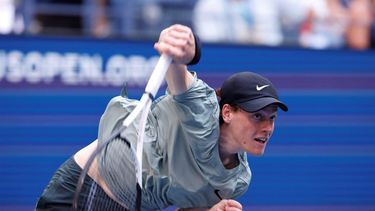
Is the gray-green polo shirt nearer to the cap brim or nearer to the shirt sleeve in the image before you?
the shirt sleeve

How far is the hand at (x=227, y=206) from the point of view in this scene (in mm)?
3511

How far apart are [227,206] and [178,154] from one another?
1.03ft

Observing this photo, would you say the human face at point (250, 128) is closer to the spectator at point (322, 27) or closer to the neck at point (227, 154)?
the neck at point (227, 154)

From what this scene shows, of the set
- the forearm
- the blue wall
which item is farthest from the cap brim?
the blue wall

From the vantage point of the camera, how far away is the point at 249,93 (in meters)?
3.54

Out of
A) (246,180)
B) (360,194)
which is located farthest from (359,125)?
(246,180)

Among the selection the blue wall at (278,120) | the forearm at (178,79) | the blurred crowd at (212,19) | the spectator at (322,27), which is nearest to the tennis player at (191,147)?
the forearm at (178,79)

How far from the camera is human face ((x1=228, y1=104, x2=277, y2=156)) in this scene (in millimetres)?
3561

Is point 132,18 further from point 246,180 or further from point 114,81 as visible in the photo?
point 246,180

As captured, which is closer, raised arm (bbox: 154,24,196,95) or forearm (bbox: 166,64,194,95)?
raised arm (bbox: 154,24,196,95)

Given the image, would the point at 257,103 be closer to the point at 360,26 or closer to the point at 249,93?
the point at 249,93

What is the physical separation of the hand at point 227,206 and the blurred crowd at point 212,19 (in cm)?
376

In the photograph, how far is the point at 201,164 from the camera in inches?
140

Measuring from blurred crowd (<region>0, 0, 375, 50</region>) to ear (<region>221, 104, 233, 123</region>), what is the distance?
365 cm
